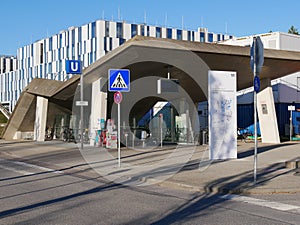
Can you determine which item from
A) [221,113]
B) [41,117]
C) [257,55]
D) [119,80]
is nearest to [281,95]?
[41,117]

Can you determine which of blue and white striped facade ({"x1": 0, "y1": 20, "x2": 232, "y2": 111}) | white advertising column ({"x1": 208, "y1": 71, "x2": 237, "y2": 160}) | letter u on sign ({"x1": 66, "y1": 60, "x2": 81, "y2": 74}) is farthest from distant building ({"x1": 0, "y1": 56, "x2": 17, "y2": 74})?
white advertising column ({"x1": 208, "y1": 71, "x2": 237, "y2": 160})

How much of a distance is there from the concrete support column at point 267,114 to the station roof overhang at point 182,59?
0.95 meters

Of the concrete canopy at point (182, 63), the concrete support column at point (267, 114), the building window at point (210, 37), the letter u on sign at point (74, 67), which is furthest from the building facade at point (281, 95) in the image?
the building window at point (210, 37)

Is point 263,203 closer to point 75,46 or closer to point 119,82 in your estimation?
point 119,82

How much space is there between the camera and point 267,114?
29688 mm

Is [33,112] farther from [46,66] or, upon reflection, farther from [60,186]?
[46,66]

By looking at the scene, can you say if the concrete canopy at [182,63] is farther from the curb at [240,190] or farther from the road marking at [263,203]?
the road marking at [263,203]

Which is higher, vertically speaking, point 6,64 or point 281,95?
point 6,64

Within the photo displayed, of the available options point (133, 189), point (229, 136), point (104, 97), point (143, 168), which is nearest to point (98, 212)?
point (133, 189)

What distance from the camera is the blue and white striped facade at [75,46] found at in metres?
75.7

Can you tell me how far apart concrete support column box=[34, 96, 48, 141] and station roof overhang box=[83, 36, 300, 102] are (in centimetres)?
956

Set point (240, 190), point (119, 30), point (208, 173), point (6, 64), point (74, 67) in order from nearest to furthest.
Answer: point (240, 190)
point (208, 173)
point (74, 67)
point (119, 30)
point (6, 64)

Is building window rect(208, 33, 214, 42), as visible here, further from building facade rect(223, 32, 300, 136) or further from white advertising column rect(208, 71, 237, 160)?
white advertising column rect(208, 71, 237, 160)

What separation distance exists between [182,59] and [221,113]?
5.02m
